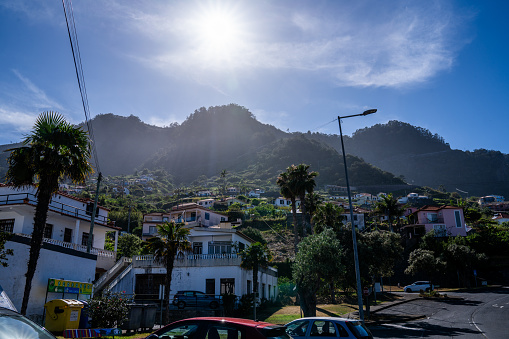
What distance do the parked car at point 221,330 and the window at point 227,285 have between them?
27.9 meters

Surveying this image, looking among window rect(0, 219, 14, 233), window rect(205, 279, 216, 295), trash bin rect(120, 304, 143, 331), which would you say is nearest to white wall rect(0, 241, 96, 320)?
trash bin rect(120, 304, 143, 331)

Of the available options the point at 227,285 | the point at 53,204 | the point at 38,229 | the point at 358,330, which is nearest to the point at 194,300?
the point at 227,285

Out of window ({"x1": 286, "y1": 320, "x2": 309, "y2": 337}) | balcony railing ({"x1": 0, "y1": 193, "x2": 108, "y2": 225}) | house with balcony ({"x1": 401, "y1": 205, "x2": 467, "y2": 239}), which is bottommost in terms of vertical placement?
window ({"x1": 286, "y1": 320, "x2": 309, "y2": 337})

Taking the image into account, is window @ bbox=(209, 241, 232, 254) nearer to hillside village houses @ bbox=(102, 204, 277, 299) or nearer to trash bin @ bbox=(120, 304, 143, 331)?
hillside village houses @ bbox=(102, 204, 277, 299)

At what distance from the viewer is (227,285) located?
113 ft

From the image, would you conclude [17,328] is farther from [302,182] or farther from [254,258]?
[302,182]

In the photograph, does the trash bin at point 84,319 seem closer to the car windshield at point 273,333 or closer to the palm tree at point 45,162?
the palm tree at point 45,162

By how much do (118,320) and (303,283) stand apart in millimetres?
13601

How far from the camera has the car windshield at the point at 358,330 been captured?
10913 millimetres

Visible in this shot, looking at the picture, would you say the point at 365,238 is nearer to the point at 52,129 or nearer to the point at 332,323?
the point at 332,323

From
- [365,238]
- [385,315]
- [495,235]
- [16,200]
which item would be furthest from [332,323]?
[495,235]

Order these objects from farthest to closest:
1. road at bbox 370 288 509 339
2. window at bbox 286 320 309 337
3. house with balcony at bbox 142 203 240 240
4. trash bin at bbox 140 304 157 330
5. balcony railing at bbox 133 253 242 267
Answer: house with balcony at bbox 142 203 240 240
balcony railing at bbox 133 253 242 267
trash bin at bbox 140 304 157 330
road at bbox 370 288 509 339
window at bbox 286 320 309 337

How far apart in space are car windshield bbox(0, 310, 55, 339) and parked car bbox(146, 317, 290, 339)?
277cm

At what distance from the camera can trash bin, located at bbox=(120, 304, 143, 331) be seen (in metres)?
20.4
